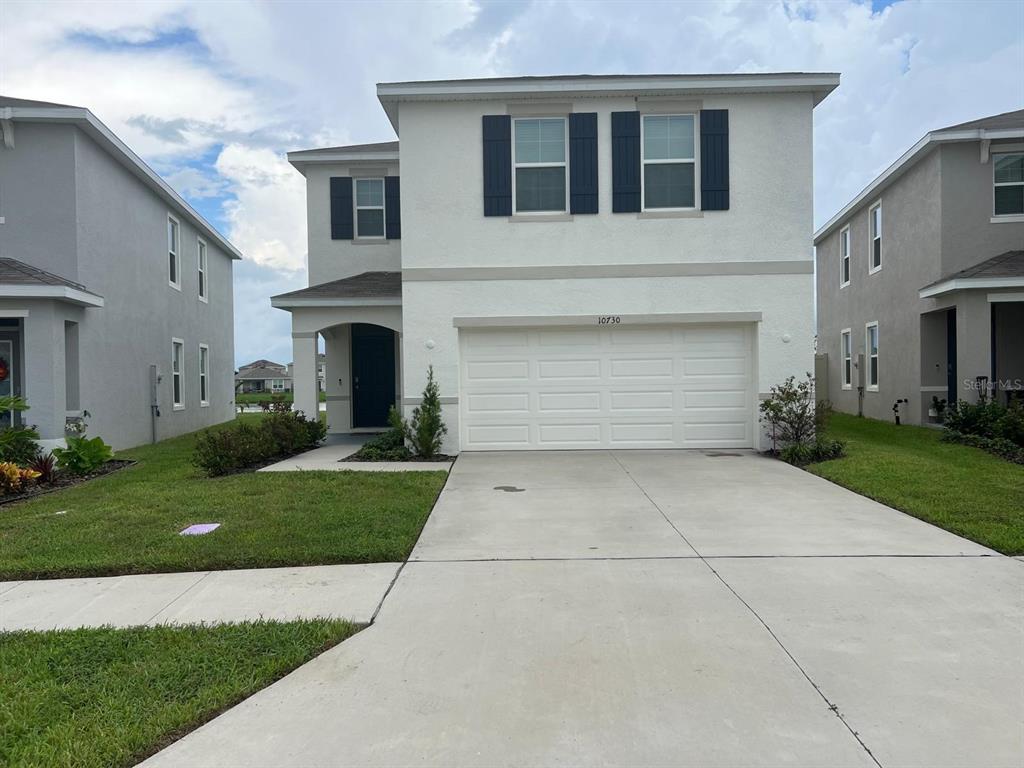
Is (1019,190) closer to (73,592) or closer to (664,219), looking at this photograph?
(664,219)

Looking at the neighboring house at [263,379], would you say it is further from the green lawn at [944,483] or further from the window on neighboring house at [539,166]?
the green lawn at [944,483]

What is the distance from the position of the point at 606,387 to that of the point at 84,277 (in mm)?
9893

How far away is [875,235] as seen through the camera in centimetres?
1892

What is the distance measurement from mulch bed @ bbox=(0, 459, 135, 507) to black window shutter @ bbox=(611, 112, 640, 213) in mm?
9686

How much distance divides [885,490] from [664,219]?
578 cm

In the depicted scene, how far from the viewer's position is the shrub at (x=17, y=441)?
985 cm

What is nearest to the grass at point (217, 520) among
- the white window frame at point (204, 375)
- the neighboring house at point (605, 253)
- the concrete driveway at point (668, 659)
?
the concrete driveway at point (668, 659)

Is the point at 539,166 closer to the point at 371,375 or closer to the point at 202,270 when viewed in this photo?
the point at 371,375

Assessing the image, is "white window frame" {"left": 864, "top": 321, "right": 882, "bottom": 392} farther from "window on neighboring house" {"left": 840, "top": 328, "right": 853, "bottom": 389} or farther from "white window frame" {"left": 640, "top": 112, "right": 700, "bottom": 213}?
"white window frame" {"left": 640, "top": 112, "right": 700, "bottom": 213}

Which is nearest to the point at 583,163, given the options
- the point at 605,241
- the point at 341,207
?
the point at 605,241

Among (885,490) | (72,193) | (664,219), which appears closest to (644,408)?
(664,219)

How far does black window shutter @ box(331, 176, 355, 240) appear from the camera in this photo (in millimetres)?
15695

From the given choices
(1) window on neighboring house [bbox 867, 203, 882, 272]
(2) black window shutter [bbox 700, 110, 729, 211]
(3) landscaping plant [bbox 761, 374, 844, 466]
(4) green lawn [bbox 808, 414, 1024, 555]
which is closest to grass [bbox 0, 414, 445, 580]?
(4) green lawn [bbox 808, 414, 1024, 555]

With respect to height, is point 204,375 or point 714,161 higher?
point 714,161
